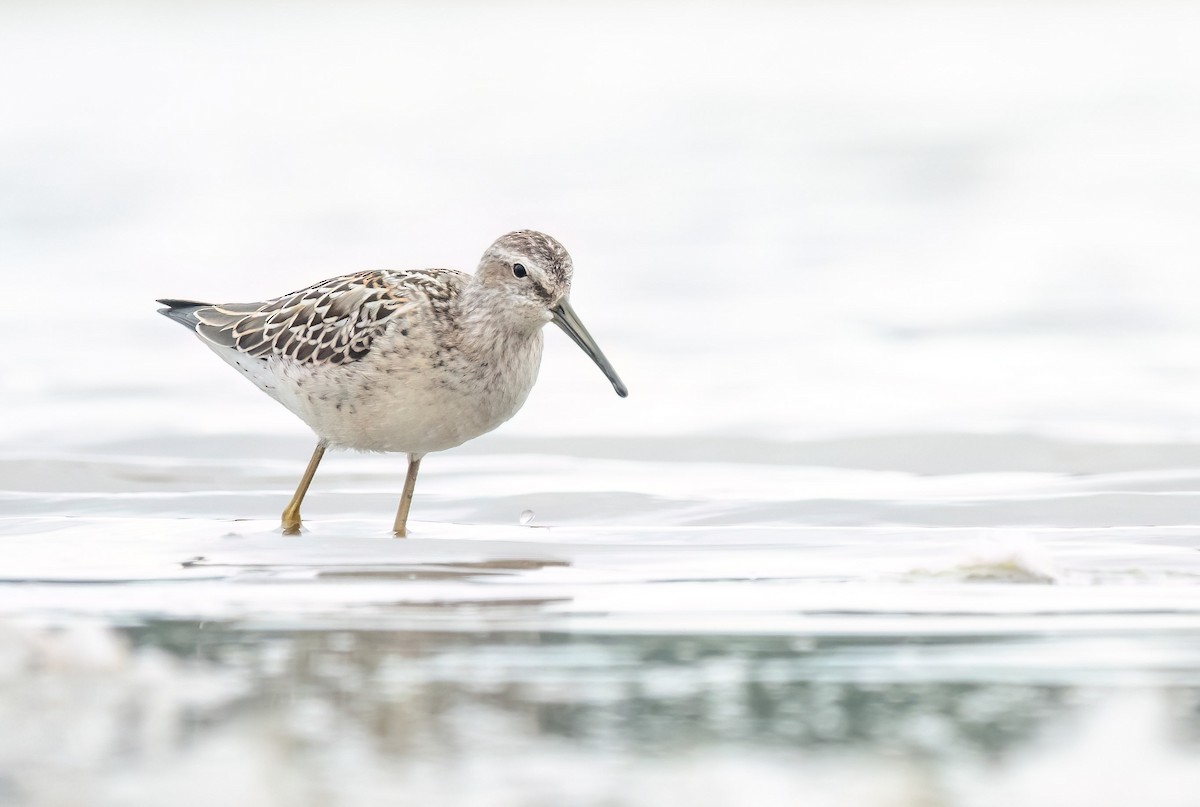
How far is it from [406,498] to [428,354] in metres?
0.74

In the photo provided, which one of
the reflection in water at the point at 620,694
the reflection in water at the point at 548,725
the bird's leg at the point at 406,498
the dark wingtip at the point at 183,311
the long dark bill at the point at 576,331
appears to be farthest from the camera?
the dark wingtip at the point at 183,311

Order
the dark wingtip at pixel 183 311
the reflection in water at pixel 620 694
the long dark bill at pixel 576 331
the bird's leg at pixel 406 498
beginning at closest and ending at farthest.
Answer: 1. the reflection in water at pixel 620 694
2. the bird's leg at pixel 406 498
3. the long dark bill at pixel 576 331
4. the dark wingtip at pixel 183 311

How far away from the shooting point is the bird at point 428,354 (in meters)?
8.19

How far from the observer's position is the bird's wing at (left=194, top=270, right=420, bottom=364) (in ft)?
27.4

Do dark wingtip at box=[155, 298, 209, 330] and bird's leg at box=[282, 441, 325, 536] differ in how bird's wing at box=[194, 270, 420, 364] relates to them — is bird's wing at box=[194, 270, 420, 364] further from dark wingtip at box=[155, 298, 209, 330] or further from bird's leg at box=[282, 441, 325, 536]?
bird's leg at box=[282, 441, 325, 536]

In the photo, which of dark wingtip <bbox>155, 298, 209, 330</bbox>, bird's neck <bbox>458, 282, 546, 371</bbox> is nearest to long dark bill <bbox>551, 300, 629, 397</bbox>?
bird's neck <bbox>458, 282, 546, 371</bbox>

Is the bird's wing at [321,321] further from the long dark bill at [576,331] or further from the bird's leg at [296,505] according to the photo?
the long dark bill at [576,331]

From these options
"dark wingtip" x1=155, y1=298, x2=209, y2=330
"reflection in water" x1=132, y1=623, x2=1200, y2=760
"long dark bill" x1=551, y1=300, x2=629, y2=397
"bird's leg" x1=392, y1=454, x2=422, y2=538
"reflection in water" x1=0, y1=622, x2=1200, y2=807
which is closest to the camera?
"reflection in water" x1=0, y1=622, x2=1200, y2=807

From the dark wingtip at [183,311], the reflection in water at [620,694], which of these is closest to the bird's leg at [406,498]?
the dark wingtip at [183,311]

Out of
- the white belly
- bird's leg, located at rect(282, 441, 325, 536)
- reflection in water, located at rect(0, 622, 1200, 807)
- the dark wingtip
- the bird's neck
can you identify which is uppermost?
the dark wingtip

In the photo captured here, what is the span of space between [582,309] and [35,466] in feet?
14.6

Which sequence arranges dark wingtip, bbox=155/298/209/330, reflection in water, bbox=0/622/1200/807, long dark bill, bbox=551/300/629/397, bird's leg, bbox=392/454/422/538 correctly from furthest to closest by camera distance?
dark wingtip, bbox=155/298/209/330 → long dark bill, bbox=551/300/629/397 → bird's leg, bbox=392/454/422/538 → reflection in water, bbox=0/622/1200/807

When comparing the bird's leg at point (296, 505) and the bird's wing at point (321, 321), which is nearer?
the bird's leg at point (296, 505)

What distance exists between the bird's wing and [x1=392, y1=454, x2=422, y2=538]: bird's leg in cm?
64
